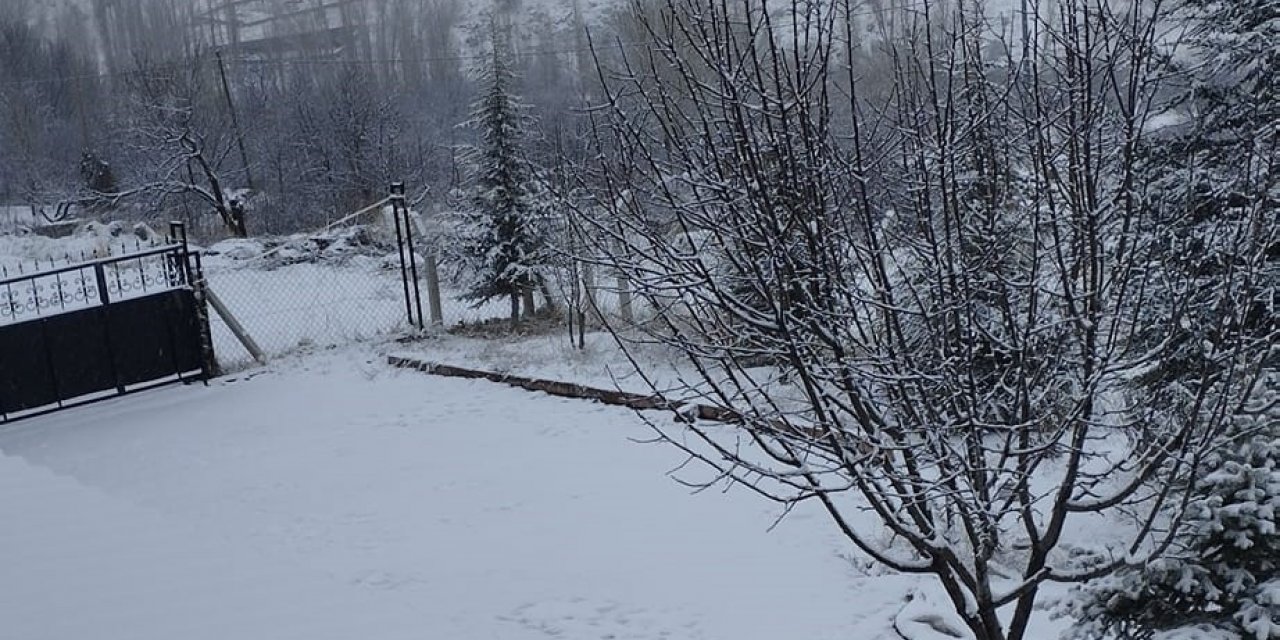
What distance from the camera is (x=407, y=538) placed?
5.47 meters

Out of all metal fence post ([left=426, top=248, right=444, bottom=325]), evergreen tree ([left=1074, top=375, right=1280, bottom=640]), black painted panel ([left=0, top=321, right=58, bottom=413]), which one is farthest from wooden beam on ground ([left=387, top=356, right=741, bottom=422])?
evergreen tree ([left=1074, top=375, right=1280, bottom=640])

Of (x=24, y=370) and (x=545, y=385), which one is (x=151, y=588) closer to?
(x=545, y=385)

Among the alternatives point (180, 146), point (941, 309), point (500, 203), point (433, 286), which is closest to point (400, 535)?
point (941, 309)

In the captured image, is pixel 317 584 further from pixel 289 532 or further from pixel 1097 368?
pixel 1097 368

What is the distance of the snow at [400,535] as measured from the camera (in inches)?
176

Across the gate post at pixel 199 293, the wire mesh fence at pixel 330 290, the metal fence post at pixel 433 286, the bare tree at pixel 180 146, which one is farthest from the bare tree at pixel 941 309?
the bare tree at pixel 180 146

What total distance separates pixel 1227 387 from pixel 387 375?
809 cm

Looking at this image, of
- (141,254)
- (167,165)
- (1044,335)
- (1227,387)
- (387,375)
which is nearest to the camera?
(1227,387)

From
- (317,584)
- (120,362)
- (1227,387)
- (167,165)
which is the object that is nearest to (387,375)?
(120,362)

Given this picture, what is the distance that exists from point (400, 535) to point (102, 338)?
4854 mm

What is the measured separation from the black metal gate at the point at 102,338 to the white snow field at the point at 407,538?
48 cm

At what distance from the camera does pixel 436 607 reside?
15.0 ft

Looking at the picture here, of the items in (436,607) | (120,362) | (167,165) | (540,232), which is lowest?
(436,607)

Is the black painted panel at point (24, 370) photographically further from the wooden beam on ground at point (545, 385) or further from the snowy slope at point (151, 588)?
the wooden beam on ground at point (545, 385)
